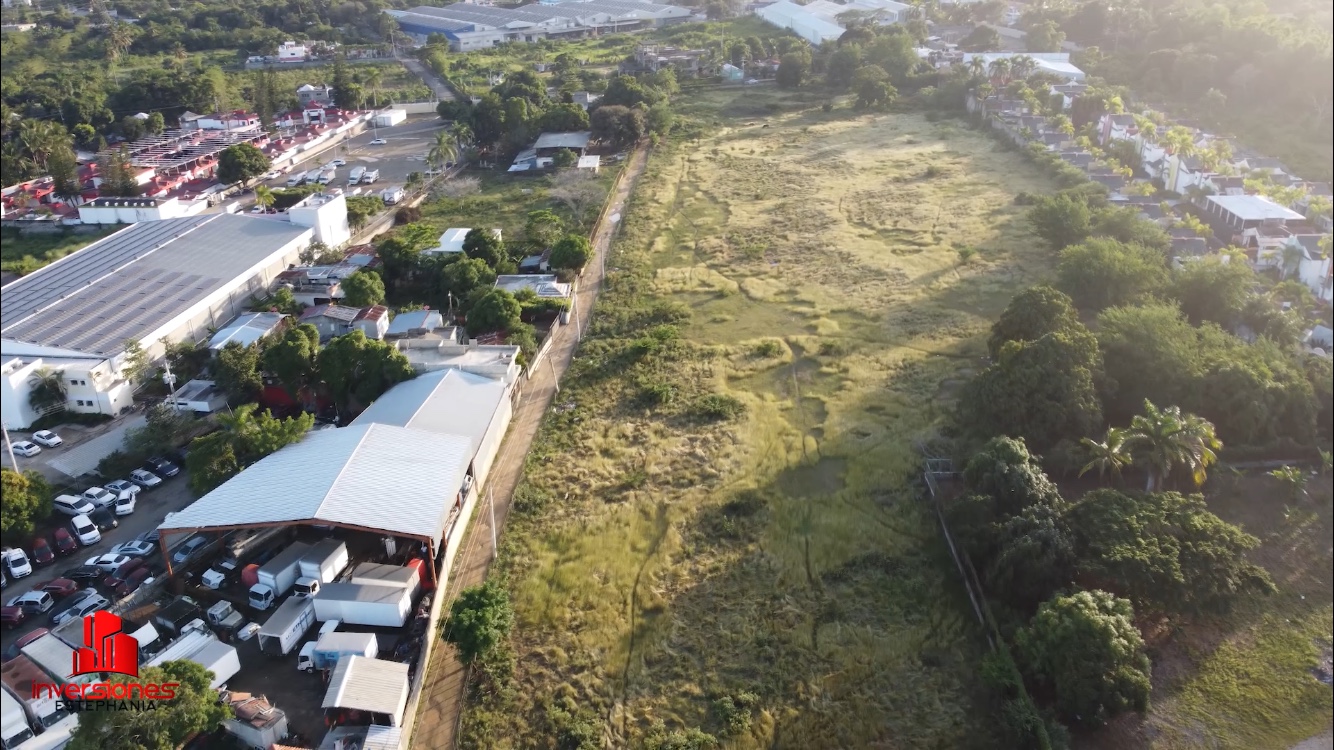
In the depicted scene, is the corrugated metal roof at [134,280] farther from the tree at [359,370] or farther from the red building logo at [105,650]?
the red building logo at [105,650]

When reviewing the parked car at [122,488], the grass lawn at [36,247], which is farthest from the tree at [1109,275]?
the grass lawn at [36,247]

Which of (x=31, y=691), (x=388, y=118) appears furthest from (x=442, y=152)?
(x=31, y=691)

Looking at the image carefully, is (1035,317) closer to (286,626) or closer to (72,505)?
(286,626)

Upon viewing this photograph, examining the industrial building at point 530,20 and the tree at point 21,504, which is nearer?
the tree at point 21,504

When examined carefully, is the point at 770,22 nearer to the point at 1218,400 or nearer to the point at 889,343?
the point at 889,343

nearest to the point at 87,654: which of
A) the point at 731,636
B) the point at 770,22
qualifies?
the point at 731,636

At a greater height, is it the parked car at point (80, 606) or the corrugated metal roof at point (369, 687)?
the corrugated metal roof at point (369, 687)
